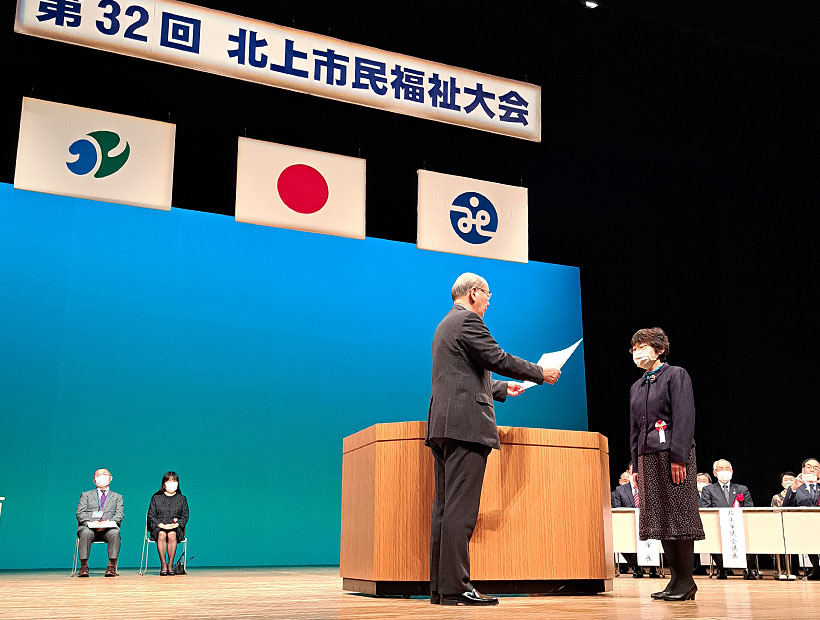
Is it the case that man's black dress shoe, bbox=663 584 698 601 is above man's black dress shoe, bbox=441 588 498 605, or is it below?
below

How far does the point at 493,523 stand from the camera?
3828 millimetres

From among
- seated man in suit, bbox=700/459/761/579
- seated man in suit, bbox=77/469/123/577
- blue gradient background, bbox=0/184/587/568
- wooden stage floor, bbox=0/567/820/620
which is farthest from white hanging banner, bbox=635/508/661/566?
seated man in suit, bbox=77/469/123/577

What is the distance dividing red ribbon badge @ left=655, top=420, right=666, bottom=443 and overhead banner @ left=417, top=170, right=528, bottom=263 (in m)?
3.17

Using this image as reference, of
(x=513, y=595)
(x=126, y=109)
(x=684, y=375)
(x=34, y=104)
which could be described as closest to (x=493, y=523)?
(x=513, y=595)

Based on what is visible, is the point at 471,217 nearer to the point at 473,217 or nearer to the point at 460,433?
the point at 473,217

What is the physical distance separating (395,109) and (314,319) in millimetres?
3414

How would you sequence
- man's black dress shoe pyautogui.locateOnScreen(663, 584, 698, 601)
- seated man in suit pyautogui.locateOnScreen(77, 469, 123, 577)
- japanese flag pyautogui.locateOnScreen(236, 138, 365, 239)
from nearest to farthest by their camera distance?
1. man's black dress shoe pyautogui.locateOnScreen(663, 584, 698, 601)
2. japanese flag pyautogui.locateOnScreen(236, 138, 365, 239)
3. seated man in suit pyautogui.locateOnScreen(77, 469, 123, 577)

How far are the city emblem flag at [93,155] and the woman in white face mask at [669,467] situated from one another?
148 inches

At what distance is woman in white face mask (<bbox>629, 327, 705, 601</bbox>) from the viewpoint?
3594 millimetres

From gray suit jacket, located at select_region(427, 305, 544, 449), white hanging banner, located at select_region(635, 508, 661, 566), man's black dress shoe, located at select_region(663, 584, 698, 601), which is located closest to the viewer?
gray suit jacket, located at select_region(427, 305, 544, 449)

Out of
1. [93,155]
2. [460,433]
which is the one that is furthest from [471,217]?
[460,433]

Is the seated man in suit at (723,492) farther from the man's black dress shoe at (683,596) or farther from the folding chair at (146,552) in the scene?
the folding chair at (146,552)

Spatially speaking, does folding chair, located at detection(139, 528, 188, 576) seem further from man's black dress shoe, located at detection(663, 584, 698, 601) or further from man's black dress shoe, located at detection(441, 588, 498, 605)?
man's black dress shoe, located at detection(663, 584, 698, 601)

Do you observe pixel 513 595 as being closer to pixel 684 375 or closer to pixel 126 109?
pixel 684 375
